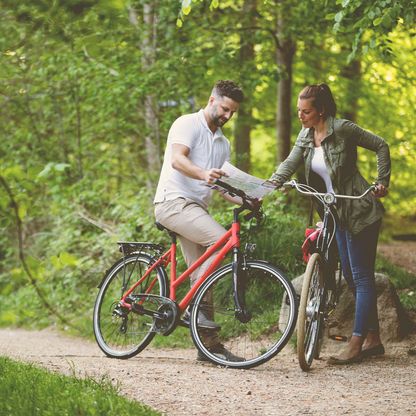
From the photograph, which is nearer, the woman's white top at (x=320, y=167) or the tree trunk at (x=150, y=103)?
the woman's white top at (x=320, y=167)

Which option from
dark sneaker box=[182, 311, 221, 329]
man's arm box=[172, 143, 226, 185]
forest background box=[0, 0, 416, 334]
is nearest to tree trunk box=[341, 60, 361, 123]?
forest background box=[0, 0, 416, 334]

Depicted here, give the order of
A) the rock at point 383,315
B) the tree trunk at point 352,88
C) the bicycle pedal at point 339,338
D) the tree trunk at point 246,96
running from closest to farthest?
the bicycle pedal at point 339,338
the rock at point 383,315
the tree trunk at point 246,96
the tree trunk at point 352,88

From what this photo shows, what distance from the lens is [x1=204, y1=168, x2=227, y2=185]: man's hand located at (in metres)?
5.48

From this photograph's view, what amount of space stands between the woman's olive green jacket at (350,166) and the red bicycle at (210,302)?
0.65 meters

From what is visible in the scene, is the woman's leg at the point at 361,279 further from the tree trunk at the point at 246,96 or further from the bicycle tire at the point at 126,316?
the tree trunk at the point at 246,96

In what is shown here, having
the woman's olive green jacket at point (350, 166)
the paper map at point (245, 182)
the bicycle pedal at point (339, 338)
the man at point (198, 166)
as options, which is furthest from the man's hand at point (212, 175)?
the bicycle pedal at point (339, 338)

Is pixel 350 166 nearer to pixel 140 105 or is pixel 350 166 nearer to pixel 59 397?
pixel 59 397

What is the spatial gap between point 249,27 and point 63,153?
408 centimetres

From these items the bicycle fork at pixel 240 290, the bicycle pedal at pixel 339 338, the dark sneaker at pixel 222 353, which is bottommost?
the dark sneaker at pixel 222 353

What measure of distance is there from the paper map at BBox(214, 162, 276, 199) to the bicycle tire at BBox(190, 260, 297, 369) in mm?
540

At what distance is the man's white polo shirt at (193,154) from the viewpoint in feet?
19.4

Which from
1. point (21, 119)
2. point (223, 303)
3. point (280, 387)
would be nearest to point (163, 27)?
point (21, 119)

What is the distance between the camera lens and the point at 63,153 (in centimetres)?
1381

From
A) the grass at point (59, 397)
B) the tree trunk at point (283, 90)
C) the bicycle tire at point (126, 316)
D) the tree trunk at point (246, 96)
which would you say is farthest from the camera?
the tree trunk at point (283, 90)
